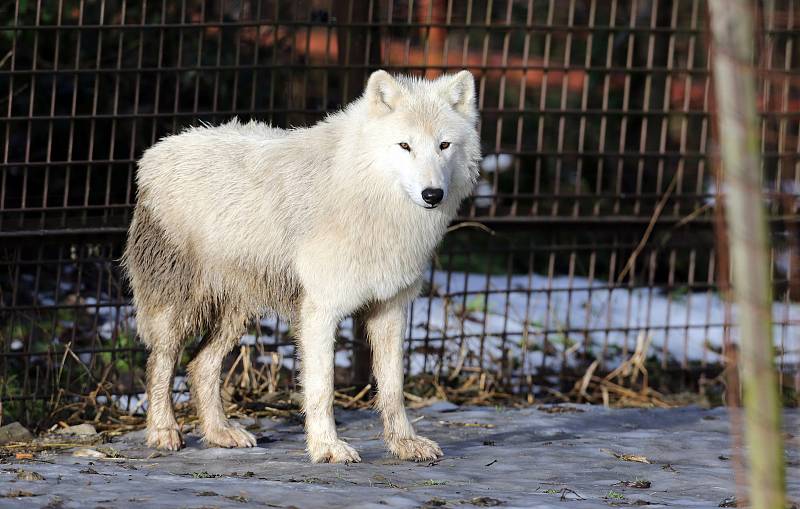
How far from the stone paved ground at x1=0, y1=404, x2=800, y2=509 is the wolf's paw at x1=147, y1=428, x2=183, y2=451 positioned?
6cm

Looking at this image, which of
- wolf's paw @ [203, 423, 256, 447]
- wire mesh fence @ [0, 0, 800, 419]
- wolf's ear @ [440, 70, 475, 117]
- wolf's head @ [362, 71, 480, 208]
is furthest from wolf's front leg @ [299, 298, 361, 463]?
wire mesh fence @ [0, 0, 800, 419]

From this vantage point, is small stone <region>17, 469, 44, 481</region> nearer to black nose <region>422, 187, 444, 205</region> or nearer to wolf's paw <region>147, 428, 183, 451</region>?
wolf's paw <region>147, 428, 183, 451</region>

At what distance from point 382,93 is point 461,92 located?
404 mm

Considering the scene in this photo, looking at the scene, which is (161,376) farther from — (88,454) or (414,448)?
(414,448)

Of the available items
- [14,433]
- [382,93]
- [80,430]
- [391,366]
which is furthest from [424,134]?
[14,433]

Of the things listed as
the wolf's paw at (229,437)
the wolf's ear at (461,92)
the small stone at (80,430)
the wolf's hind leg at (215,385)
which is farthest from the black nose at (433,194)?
the small stone at (80,430)

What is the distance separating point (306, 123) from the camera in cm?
642

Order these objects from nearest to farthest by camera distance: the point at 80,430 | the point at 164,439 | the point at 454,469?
the point at 454,469 → the point at 164,439 → the point at 80,430

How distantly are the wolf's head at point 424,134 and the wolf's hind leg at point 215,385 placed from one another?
4.52ft

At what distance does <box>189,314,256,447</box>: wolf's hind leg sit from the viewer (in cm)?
527

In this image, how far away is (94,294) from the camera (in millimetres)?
7695

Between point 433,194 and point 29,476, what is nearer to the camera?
point 29,476

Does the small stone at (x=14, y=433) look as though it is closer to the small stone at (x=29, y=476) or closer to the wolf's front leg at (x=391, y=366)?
the small stone at (x=29, y=476)

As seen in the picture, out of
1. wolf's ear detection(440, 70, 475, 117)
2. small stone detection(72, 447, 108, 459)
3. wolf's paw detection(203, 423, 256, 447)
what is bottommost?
small stone detection(72, 447, 108, 459)
